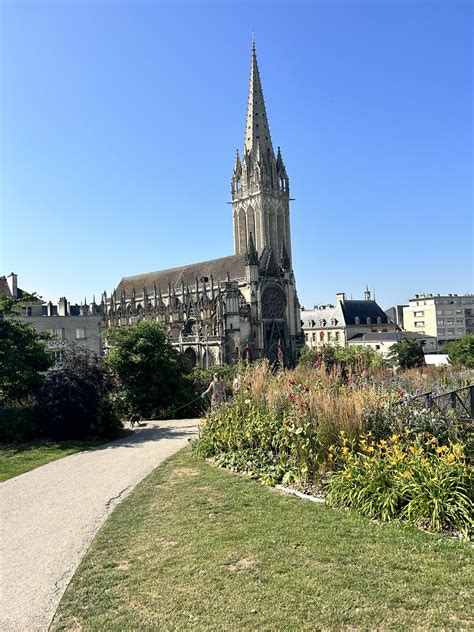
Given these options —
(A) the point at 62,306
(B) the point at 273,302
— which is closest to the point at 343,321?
(B) the point at 273,302

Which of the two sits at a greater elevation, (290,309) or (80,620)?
(290,309)

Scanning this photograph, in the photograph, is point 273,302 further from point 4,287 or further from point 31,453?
point 31,453

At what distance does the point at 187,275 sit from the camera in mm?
67000

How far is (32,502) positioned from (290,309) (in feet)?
176

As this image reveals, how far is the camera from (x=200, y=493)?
802 cm

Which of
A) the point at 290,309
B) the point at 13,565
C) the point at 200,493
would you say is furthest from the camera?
the point at 290,309

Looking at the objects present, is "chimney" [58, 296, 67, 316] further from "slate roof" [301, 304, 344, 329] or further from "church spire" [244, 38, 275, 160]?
"slate roof" [301, 304, 344, 329]

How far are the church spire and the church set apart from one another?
7 cm

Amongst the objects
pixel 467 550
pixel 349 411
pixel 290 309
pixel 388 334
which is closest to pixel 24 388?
pixel 349 411

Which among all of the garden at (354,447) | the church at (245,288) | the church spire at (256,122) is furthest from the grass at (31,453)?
the church spire at (256,122)

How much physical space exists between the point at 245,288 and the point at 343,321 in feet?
77.2

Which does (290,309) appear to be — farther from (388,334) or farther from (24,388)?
(24,388)

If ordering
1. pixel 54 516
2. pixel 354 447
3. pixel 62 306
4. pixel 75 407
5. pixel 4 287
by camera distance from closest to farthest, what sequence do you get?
pixel 54 516
pixel 354 447
pixel 75 407
pixel 4 287
pixel 62 306

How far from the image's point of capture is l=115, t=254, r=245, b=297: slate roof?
6144 centimetres
